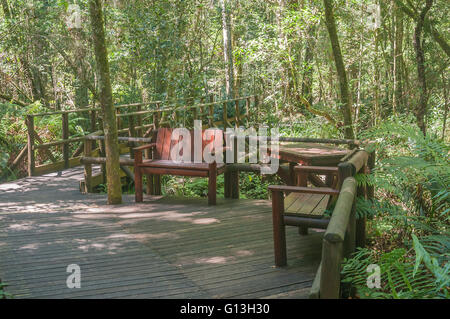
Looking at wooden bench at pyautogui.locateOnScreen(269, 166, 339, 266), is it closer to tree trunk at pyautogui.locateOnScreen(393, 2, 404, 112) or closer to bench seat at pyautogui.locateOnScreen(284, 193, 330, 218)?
bench seat at pyautogui.locateOnScreen(284, 193, 330, 218)

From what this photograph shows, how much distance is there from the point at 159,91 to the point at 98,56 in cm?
510

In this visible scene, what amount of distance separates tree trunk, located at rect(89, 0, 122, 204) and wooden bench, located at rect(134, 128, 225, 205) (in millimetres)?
294

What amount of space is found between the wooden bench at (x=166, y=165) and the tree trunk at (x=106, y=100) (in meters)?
0.29

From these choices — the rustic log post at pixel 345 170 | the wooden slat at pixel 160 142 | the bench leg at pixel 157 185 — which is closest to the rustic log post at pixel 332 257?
the rustic log post at pixel 345 170

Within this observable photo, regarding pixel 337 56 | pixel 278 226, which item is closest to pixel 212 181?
pixel 278 226

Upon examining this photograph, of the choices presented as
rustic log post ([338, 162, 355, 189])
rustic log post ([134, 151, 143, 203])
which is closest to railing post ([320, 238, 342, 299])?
rustic log post ([338, 162, 355, 189])

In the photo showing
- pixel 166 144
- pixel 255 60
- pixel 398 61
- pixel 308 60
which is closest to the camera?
pixel 166 144

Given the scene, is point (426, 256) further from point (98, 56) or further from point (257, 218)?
point (98, 56)

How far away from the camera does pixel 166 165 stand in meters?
6.30

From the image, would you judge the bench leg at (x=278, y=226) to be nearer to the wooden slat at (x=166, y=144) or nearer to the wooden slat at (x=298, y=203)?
the wooden slat at (x=298, y=203)

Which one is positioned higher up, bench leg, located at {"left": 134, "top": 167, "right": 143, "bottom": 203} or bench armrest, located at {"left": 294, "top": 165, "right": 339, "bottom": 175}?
bench armrest, located at {"left": 294, "top": 165, "right": 339, "bottom": 175}

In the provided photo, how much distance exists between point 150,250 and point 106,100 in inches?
101

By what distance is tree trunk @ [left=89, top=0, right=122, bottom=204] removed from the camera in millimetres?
5922

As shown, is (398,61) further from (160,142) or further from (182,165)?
(182,165)
